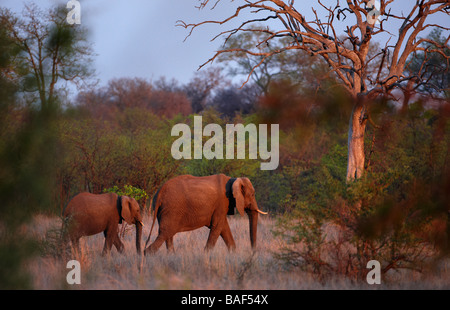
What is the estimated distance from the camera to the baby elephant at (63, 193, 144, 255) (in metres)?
8.21

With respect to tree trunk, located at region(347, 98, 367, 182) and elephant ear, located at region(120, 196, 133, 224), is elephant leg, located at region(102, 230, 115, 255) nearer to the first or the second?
elephant ear, located at region(120, 196, 133, 224)

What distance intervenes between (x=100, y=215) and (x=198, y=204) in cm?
171

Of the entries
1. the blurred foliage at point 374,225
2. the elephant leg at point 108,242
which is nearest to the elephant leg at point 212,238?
the elephant leg at point 108,242

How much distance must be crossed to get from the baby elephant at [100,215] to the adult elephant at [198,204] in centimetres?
49

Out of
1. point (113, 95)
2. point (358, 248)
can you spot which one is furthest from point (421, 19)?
point (113, 95)

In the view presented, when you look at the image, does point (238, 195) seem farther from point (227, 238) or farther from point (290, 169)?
point (290, 169)

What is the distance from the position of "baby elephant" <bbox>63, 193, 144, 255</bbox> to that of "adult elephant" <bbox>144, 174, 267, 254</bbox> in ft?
1.62

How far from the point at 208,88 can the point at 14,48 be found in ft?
134

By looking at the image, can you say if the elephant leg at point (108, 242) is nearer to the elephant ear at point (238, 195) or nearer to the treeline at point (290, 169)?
the treeline at point (290, 169)

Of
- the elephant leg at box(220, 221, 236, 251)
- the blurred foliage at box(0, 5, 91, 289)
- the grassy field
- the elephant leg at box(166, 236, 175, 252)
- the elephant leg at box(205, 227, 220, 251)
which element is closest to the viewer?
the blurred foliage at box(0, 5, 91, 289)

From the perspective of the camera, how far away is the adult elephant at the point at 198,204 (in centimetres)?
883

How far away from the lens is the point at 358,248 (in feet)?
21.7

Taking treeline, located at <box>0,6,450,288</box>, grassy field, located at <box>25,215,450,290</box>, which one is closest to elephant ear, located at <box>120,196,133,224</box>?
grassy field, located at <box>25,215,450,290</box>
